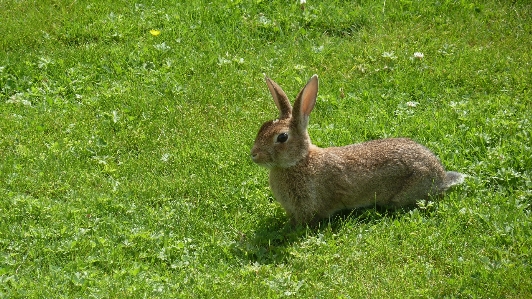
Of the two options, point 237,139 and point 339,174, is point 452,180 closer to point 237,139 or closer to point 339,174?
point 339,174

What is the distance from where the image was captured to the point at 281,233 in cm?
679

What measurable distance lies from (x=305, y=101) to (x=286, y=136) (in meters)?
0.34

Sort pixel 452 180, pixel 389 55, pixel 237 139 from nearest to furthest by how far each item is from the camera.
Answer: pixel 452 180 < pixel 237 139 < pixel 389 55

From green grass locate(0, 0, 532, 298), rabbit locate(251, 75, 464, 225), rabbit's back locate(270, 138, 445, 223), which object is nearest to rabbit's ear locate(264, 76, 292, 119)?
rabbit locate(251, 75, 464, 225)

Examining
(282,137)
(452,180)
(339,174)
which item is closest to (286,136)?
(282,137)

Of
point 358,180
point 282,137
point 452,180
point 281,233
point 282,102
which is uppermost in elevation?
point 282,102

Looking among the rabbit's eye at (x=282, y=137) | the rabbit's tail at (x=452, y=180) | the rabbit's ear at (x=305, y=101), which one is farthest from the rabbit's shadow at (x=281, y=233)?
the rabbit's ear at (x=305, y=101)

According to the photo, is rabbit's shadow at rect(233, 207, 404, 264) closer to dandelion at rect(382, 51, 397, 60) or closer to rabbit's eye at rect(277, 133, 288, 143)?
rabbit's eye at rect(277, 133, 288, 143)

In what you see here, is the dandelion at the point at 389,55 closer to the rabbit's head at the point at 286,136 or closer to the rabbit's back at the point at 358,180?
the rabbit's back at the point at 358,180

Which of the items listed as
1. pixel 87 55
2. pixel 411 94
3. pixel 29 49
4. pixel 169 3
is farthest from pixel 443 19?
pixel 29 49

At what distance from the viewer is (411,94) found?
28.3ft

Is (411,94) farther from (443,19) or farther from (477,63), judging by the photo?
(443,19)

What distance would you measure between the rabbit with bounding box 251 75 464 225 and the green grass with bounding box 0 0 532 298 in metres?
0.18

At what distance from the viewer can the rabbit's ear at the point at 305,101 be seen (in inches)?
265
